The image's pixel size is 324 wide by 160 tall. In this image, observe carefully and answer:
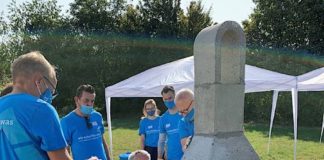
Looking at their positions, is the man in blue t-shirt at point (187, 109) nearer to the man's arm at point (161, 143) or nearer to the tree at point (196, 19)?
the man's arm at point (161, 143)

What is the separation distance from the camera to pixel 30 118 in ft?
7.86

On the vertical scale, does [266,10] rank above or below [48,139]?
above

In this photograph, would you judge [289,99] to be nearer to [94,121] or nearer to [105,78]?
[105,78]

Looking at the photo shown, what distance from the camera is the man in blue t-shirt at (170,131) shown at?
17.8 ft

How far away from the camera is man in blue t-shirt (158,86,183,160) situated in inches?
213

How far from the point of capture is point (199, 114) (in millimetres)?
3643


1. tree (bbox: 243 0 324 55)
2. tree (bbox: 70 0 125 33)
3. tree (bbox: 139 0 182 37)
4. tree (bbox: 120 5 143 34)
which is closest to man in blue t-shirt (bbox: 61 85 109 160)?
tree (bbox: 243 0 324 55)

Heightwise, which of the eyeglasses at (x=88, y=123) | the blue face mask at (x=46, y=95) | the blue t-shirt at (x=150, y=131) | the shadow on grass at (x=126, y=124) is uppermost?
the blue face mask at (x=46, y=95)

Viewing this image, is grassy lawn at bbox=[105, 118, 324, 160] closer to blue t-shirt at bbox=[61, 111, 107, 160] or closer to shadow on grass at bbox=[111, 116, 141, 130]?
shadow on grass at bbox=[111, 116, 141, 130]

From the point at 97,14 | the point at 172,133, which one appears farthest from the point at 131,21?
the point at 172,133

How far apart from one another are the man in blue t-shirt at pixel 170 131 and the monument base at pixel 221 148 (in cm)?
178

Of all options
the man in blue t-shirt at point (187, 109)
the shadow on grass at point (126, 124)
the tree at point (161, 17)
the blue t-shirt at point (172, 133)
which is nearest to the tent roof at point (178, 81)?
the blue t-shirt at point (172, 133)

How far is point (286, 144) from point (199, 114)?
11705 mm

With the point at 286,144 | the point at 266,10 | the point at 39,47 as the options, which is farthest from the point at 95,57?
the point at 286,144
